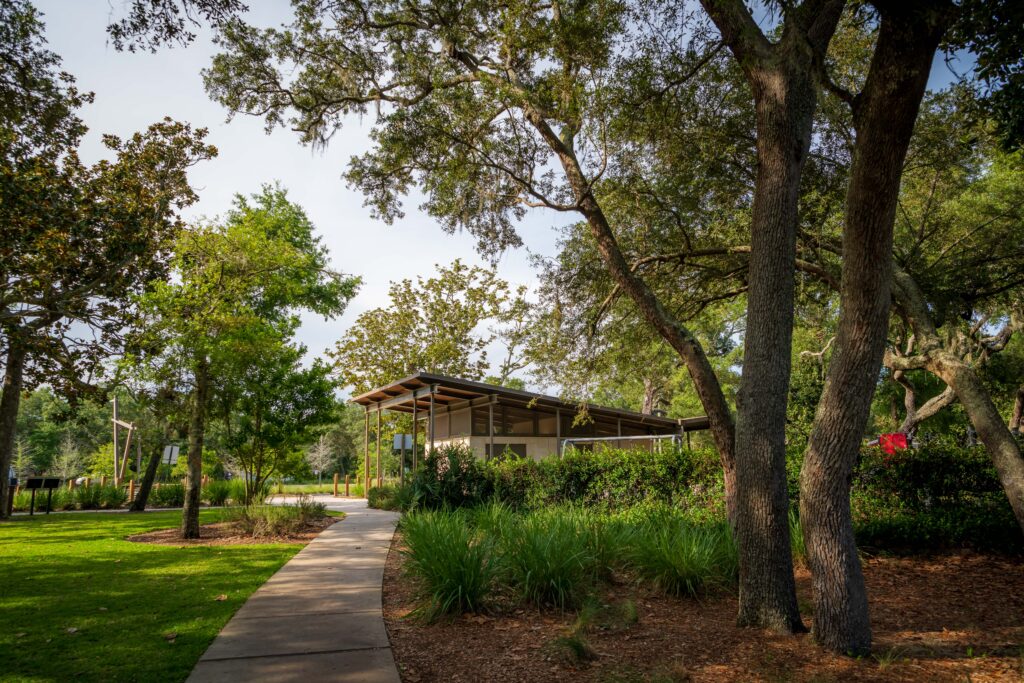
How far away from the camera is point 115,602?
6.17 m

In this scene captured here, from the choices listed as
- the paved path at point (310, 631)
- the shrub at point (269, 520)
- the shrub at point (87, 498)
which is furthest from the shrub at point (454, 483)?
the shrub at point (87, 498)

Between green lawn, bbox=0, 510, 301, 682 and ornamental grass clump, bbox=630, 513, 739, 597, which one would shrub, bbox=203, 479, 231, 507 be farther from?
ornamental grass clump, bbox=630, 513, 739, 597

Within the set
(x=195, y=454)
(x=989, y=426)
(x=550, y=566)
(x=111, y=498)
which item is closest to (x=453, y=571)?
(x=550, y=566)

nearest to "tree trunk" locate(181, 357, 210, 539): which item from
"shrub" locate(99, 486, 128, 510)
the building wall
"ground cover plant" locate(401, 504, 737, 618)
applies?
"ground cover plant" locate(401, 504, 737, 618)

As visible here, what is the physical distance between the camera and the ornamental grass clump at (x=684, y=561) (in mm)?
6125

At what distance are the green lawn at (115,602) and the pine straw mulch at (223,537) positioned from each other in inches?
21.1

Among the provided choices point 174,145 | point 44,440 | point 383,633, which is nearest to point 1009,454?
point 383,633

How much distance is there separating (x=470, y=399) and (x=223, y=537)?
33.2ft

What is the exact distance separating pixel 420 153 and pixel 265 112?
2.80 m

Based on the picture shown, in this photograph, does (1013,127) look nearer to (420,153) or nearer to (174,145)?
(420,153)

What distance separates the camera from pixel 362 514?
15383 mm

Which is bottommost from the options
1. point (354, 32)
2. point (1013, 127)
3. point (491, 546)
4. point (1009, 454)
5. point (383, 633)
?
point (383, 633)

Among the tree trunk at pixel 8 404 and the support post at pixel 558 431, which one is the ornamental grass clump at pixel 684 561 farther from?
the tree trunk at pixel 8 404

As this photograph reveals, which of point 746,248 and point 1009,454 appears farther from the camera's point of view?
point 746,248
